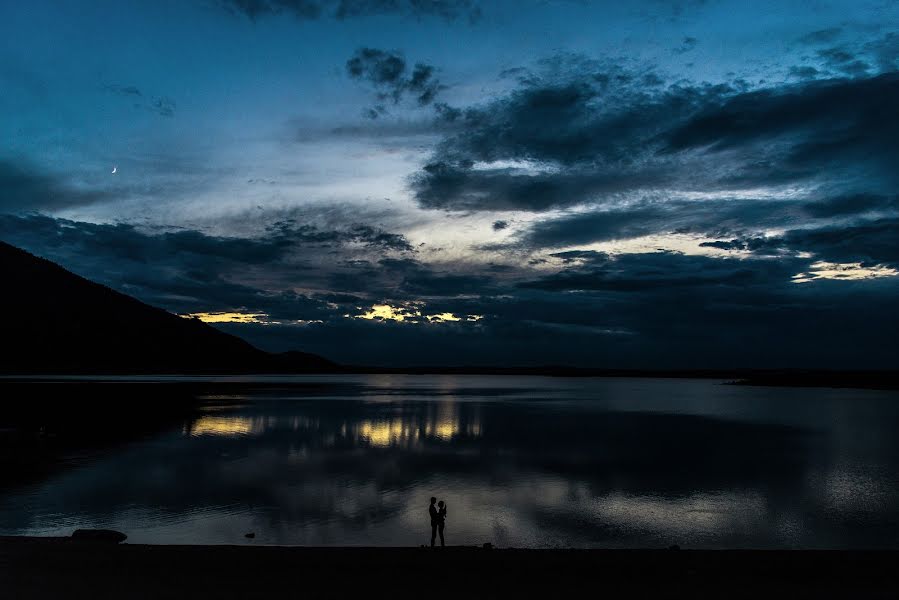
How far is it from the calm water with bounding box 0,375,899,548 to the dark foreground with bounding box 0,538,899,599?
262 inches

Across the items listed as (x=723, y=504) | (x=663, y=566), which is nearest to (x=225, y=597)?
(x=663, y=566)

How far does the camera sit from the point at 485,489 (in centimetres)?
3816

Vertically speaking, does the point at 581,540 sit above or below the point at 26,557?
below

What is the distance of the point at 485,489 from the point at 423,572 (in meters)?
20.9

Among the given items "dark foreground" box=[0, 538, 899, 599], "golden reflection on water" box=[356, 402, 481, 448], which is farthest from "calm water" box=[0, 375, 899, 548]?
"dark foreground" box=[0, 538, 899, 599]

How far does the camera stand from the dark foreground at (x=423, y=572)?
16031mm

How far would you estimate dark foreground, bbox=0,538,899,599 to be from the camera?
1603 cm

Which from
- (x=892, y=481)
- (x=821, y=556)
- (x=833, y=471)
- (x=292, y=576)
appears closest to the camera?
(x=292, y=576)

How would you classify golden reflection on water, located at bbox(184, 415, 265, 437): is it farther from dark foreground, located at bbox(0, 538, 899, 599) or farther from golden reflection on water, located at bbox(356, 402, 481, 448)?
dark foreground, located at bbox(0, 538, 899, 599)

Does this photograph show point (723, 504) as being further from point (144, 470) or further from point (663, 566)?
point (144, 470)

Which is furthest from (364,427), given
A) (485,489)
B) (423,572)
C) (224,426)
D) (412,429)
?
(423,572)

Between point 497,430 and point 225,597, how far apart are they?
62.0 metres

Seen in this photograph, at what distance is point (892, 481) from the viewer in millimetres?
42062

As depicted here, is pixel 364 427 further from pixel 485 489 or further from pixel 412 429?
pixel 485 489
